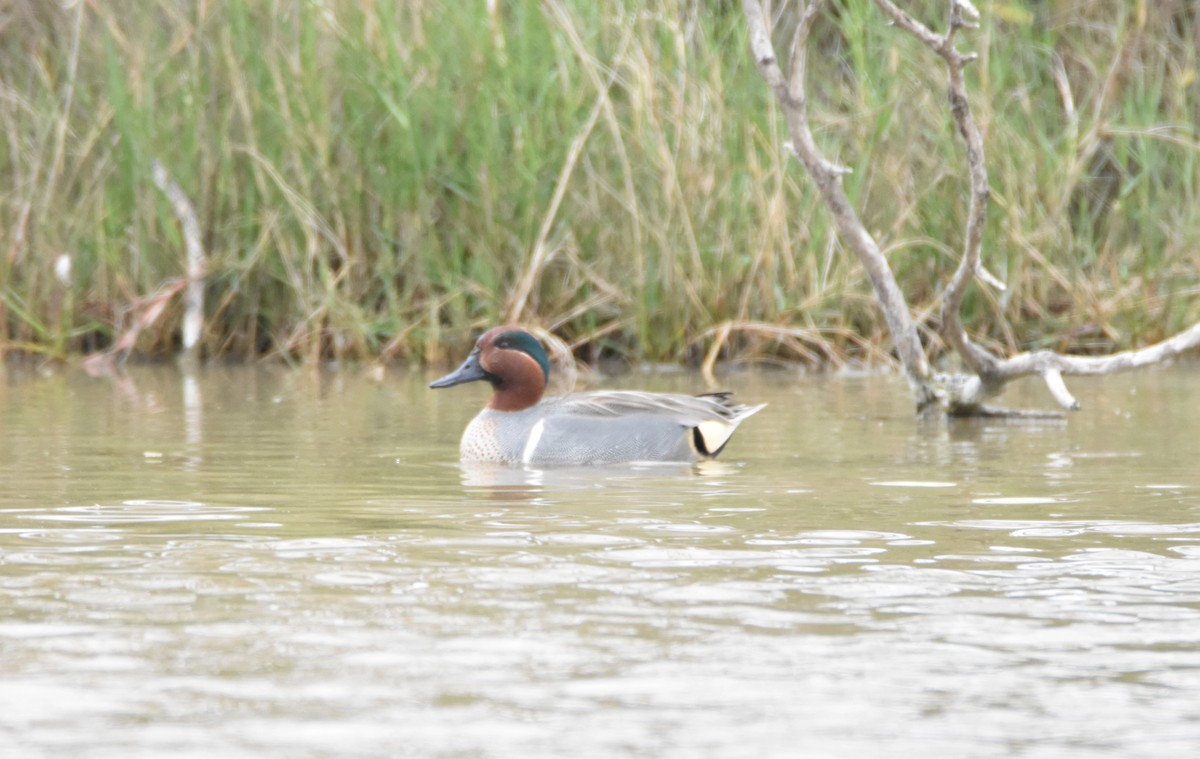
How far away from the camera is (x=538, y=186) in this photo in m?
11.2

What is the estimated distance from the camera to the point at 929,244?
11.4 metres

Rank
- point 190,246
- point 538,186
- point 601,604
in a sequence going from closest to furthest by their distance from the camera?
point 601,604, point 538,186, point 190,246

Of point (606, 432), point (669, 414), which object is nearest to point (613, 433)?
point (606, 432)

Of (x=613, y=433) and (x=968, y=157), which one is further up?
(x=968, y=157)

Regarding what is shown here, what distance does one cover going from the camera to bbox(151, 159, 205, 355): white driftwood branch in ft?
38.3

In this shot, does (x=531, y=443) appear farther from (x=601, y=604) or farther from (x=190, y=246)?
(x=190, y=246)

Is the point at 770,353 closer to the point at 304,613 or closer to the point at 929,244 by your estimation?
the point at 929,244

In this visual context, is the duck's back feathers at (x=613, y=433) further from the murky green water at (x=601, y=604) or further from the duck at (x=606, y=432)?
the murky green water at (x=601, y=604)

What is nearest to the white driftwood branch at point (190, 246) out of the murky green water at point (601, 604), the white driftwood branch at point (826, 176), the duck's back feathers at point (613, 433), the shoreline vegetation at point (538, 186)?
the shoreline vegetation at point (538, 186)

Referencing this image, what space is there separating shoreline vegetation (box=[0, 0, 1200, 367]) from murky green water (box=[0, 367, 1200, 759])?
379cm

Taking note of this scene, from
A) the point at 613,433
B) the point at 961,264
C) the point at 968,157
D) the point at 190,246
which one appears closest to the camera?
the point at 613,433

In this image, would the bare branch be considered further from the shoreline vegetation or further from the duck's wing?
the shoreline vegetation

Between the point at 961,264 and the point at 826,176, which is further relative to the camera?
the point at 961,264

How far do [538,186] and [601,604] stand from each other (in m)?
7.31
